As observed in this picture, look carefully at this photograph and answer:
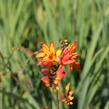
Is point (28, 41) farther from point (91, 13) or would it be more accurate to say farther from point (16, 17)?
point (91, 13)

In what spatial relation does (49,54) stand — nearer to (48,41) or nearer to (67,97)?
(67,97)

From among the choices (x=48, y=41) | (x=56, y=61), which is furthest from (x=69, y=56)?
(x=48, y=41)

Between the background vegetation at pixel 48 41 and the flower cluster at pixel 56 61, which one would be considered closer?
the flower cluster at pixel 56 61

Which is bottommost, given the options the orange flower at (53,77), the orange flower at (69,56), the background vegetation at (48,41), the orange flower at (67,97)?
the orange flower at (67,97)

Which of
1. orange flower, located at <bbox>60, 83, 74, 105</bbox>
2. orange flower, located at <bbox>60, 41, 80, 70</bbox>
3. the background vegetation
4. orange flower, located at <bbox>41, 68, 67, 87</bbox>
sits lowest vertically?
orange flower, located at <bbox>60, 83, 74, 105</bbox>

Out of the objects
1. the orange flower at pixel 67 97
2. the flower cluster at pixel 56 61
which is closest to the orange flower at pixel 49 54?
the flower cluster at pixel 56 61

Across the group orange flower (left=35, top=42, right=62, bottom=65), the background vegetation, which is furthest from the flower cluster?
the background vegetation

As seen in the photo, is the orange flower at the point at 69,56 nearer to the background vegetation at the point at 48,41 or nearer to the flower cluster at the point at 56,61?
the flower cluster at the point at 56,61

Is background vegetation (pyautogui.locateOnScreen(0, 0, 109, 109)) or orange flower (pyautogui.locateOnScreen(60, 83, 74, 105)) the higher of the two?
background vegetation (pyautogui.locateOnScreen(0, 0, 109, 109))

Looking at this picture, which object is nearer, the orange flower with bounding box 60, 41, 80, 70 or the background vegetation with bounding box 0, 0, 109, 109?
the orange flower with bounding box 60, 41, 80, 70

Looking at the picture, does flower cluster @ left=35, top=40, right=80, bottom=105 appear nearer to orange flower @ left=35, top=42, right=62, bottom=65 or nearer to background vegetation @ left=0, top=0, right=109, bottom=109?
orange flower @ left=35, top=42, right=62, bottom=65
